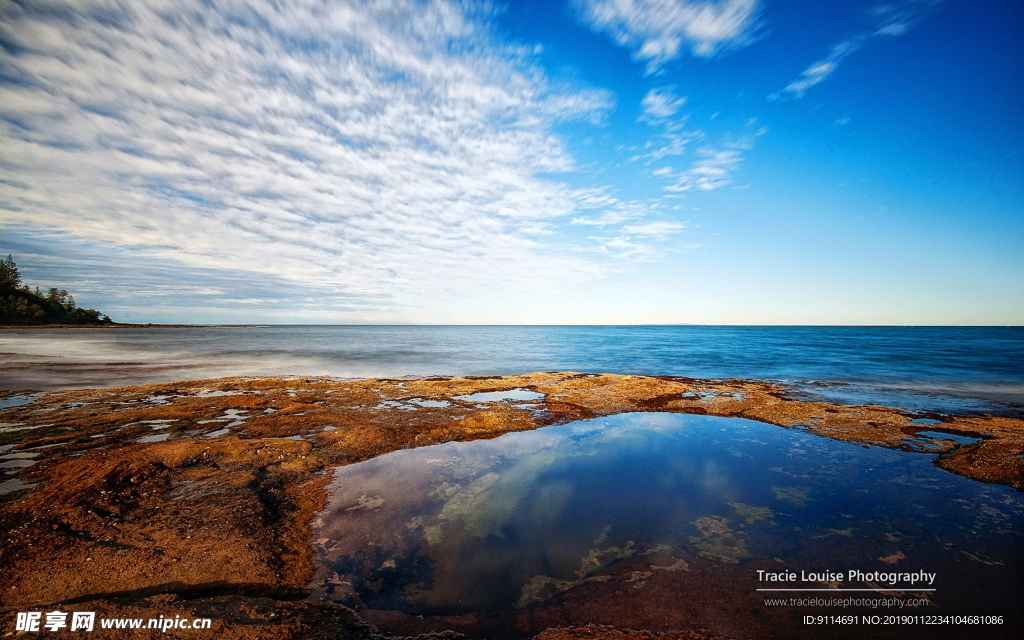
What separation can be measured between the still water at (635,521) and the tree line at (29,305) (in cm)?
14854

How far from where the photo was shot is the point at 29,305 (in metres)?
96.4

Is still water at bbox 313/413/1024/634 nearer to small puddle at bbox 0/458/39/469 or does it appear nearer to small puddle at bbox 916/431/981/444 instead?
small puddle at bbox 916/431/981/444

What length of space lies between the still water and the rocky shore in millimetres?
752

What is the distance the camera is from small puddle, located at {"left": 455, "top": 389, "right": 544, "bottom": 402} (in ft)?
58.4

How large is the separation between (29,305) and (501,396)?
14991 centimetres

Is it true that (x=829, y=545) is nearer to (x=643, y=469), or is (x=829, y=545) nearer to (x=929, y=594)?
(x=929, y=594)

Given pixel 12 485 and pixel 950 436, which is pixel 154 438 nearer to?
pixel 12 485

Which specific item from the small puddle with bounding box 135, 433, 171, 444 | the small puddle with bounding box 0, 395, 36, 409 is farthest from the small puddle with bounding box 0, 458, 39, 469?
the small puddle with bounding box 0, 395, 36, 409

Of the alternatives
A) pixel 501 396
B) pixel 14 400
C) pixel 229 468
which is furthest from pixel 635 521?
pixel 14 400

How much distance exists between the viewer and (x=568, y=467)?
9.51m

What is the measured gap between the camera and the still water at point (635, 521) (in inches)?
205

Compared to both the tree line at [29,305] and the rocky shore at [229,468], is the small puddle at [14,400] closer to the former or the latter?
the rocky shore at [229,468]

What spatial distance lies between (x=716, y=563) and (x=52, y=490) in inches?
453

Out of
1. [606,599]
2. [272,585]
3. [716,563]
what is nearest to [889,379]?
[716,563]
